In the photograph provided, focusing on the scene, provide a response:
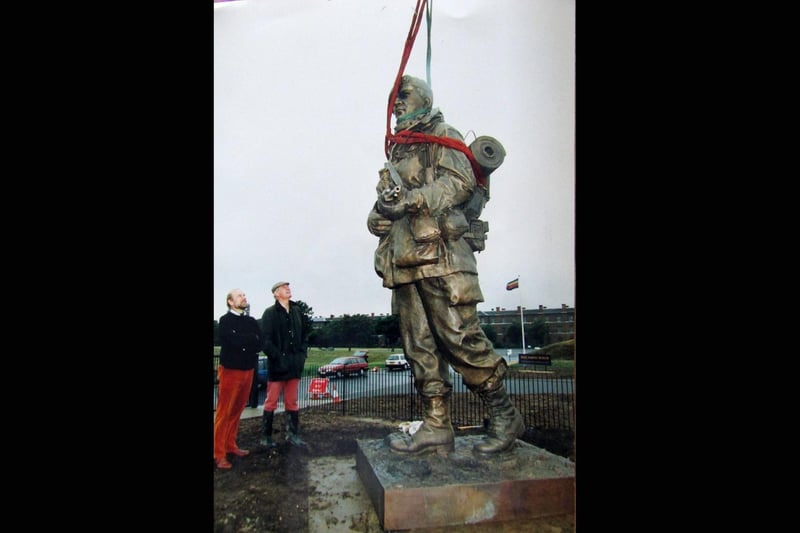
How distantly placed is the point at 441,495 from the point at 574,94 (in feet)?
4.67

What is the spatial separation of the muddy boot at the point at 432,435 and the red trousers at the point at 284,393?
39 centimetres

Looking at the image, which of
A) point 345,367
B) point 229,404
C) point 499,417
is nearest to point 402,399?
point 345,367

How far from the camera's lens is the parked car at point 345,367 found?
1852 millimetres

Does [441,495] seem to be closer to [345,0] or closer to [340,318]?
[340,318]

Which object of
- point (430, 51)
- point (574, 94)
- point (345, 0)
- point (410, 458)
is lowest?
point (410, 458)

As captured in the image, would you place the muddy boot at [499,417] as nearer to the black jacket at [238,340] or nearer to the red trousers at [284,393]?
the red trousers at [284,393]

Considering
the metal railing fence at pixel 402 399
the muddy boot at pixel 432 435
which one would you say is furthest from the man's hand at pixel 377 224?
the muddy boot at pixel 432 435

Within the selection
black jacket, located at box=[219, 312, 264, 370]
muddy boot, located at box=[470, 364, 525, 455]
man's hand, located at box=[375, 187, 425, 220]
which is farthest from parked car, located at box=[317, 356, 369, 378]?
man's hand, located at box=[375, 187, 425, 220]

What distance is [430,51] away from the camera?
1.75 metres

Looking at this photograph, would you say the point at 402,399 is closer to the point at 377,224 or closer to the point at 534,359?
the point at 534,359

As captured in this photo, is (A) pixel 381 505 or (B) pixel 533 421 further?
(B) pixel 533 421

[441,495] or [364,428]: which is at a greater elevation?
[364,428]

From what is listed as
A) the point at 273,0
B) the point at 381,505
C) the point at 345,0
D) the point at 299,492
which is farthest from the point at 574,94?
the point at 299,492

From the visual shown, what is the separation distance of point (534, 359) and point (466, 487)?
49cm
